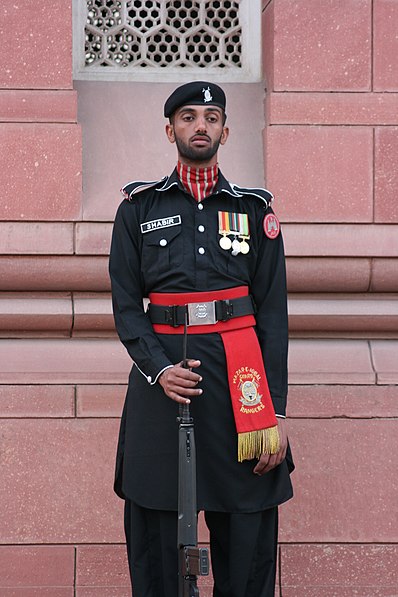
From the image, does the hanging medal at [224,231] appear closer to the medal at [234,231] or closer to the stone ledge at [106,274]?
the medal at [234,231]

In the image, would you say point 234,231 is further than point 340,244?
No

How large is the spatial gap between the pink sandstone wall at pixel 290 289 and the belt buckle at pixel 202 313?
1.31 metres

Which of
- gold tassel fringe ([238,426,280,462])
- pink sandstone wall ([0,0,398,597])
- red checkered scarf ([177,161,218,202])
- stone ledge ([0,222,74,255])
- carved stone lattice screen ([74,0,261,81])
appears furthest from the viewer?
carved stone lattice screen ([74,0,261,81])

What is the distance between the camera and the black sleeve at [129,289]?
438 centimetres

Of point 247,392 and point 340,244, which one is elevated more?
point 340,244

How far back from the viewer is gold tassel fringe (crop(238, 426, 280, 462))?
4.36m

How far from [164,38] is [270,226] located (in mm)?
1876

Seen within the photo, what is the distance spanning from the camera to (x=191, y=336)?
173 inches

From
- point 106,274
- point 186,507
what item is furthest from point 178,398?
point 106,274

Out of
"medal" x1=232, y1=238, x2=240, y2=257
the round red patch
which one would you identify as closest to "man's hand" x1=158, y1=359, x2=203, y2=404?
"medal" x1=232, y1=238, x2=240, y2=257

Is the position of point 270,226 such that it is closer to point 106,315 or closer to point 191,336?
point 191,336

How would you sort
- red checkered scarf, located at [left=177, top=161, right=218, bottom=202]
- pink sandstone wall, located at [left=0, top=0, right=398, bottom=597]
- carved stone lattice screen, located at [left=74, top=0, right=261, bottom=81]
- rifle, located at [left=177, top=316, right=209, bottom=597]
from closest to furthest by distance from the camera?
1. rifle, located at [left=177, top=316, right=209, bottom=597]
2. red checkered scarf, located at [left=177, top=161, right=218, bottom=202]
3. pink sandstone wall, located at [left=0, top=0, right=398, bottom=597]
4. carved stone lattice screen, located at [left=74, top=0, right=261, bottom=81]

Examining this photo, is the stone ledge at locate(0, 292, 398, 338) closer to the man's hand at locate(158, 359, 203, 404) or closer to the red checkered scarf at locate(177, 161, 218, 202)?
the red checkered scarf at locate(177, 161, 218, 202)

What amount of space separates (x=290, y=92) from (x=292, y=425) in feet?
4.87
